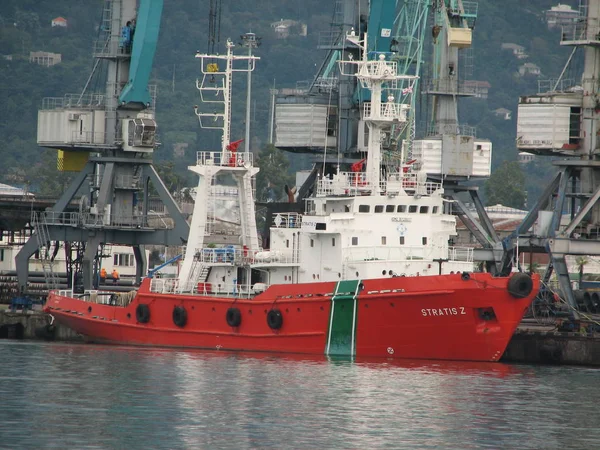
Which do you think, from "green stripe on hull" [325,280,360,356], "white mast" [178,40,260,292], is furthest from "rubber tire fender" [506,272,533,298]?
"white mast" [178,40,260,292]

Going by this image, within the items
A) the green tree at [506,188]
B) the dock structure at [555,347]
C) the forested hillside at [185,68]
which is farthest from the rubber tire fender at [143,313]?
the forested hillside at [185,68]

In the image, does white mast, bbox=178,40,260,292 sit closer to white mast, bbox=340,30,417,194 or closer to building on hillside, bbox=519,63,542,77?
white mast, bbox=340,30,417,194

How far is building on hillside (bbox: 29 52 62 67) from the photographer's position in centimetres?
16862

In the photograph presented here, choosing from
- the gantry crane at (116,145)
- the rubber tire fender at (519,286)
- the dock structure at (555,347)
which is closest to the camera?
the rubber tire fender at (519,286)

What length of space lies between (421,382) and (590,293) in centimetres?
1665

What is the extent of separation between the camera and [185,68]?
17188cm

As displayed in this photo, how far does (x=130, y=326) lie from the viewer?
170 ft

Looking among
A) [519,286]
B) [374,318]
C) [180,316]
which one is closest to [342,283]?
[374,318]

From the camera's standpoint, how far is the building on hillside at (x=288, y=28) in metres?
182

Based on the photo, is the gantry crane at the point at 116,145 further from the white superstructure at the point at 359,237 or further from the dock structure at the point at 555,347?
the dock structure at the point at 555,347

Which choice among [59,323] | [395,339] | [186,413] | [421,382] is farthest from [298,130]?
[186,413]

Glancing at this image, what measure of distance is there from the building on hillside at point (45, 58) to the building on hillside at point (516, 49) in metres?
59.3

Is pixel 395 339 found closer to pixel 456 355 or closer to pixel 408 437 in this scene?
pixel 456 355

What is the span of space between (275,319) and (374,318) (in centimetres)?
337
